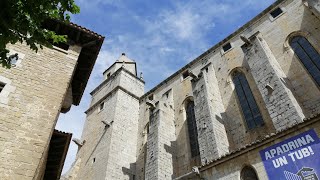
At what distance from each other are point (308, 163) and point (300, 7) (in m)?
Answer: 8.65

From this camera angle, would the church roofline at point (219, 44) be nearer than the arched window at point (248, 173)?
No

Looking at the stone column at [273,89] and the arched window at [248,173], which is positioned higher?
the stone column at [273,89]

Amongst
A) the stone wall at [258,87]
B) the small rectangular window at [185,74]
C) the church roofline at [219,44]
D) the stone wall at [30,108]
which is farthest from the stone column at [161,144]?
the stone wall at [30,108]

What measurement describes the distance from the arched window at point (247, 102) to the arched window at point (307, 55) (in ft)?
8.23

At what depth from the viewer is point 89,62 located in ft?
35.8

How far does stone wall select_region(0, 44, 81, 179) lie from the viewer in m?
6.09

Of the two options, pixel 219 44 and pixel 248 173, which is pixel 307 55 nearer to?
pixel 219 44

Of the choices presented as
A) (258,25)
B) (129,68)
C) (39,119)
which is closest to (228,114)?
(258,25)

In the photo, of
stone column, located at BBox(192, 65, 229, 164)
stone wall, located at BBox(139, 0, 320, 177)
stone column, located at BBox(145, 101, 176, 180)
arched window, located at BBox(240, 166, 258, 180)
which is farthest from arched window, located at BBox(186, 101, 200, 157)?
arched window, located at BBox(240, 166, 258, 180)

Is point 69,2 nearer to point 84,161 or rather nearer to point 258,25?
point 258,25

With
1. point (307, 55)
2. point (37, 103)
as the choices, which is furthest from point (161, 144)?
point (307, 55)

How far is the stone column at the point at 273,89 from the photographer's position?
7891 millimetres

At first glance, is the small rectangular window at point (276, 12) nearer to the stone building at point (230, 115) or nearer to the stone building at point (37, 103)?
the stone building at point (230, 115)

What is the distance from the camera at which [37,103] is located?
7.37 meters
